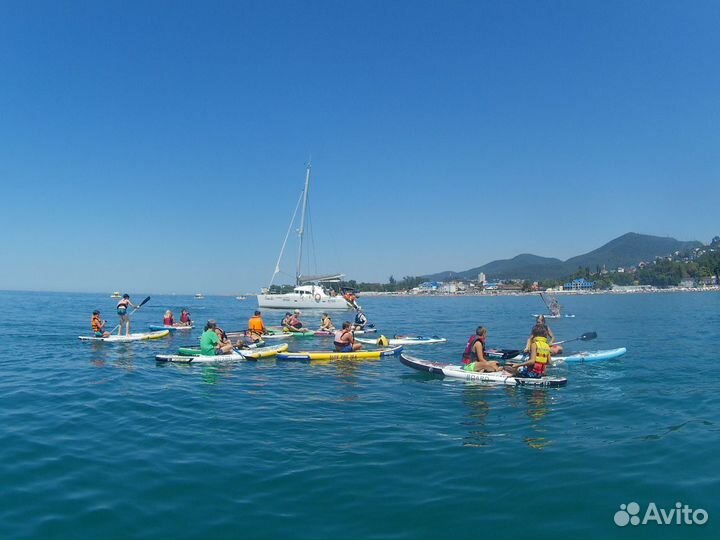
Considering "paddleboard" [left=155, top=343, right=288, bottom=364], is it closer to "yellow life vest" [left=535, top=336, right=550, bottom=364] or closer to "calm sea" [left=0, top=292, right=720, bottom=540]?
"calm sea" [left=0, top=292, right=720, bottom=540]

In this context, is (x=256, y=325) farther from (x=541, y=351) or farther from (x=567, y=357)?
(x=541, y=351)

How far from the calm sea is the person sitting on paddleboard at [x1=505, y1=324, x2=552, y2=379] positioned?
812 mm

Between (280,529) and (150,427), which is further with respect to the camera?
(150,427)

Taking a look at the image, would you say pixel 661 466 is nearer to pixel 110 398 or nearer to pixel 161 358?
pixel 110 398

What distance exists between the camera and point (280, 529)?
21.6 feet

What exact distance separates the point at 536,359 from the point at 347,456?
29.4ft

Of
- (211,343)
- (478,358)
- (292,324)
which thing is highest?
(211,343)

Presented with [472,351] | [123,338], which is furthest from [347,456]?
[123,338]

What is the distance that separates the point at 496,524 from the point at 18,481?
24.8 feet

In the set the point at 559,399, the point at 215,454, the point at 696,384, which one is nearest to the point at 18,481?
the point at 215,454

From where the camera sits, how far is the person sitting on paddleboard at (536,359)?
52.2 feet

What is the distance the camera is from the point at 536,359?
627 inches

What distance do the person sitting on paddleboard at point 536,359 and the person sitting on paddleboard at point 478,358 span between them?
2.27ft

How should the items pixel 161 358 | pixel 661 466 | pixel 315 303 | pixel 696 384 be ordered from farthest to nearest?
pixel 315 303, pixel 161 358, pixel 696 384, pixel 661 466
